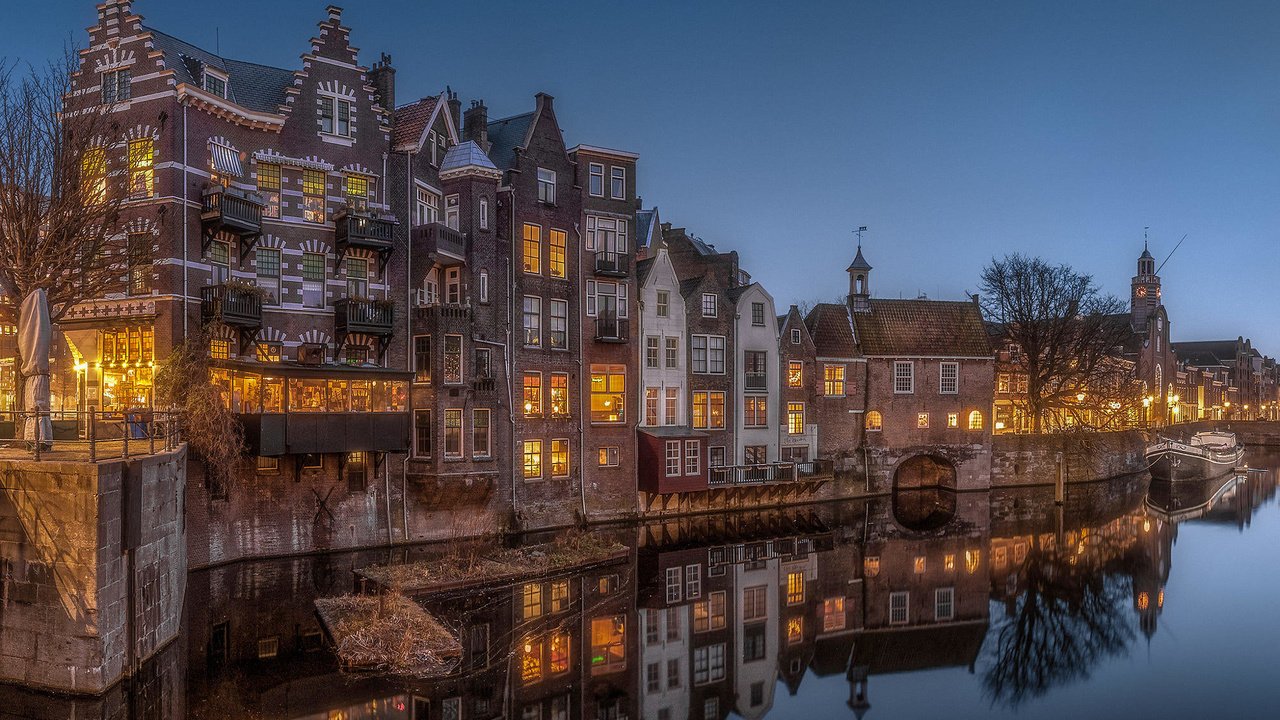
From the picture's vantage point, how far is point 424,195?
3716 centimetres

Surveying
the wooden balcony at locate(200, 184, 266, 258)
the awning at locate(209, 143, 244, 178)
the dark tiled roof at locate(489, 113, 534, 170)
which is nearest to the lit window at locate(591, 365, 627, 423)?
the dark tiled roof at locate(489, 113, 534, 170)

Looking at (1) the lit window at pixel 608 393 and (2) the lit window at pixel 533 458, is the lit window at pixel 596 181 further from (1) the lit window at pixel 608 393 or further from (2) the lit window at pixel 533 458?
(2) the lit window at pixel 533 458

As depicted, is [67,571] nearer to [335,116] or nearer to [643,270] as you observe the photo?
[335,116]

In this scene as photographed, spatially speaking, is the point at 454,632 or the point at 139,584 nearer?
the point at 139,584

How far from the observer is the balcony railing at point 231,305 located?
97.7ft

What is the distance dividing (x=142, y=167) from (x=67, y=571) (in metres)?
18.5

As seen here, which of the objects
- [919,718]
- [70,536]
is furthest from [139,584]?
[919,718]

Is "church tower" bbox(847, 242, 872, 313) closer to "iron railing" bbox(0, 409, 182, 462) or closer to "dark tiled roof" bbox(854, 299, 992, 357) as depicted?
"dark tiled roof" bbox(854, 299, 992, 357)

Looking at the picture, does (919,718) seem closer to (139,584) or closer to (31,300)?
(139,584)

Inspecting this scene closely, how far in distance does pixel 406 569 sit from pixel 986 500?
1588 inches

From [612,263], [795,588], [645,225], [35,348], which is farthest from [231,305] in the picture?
[645,225]

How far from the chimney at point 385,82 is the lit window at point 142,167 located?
986 cm

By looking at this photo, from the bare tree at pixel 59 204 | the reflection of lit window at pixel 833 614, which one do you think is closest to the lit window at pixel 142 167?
the bare tree at pixel 59 204

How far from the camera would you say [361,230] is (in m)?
33.2
